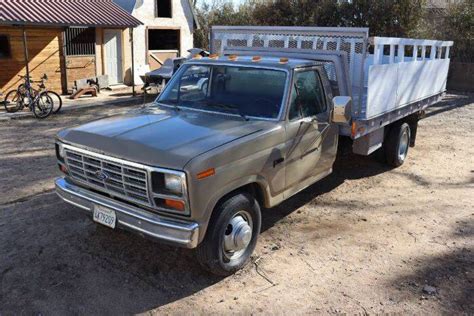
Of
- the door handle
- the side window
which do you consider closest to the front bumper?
the door handle

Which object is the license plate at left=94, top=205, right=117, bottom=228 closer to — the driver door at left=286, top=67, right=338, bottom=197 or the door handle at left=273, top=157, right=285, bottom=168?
the door handle at left=273, top=157, right=285, bottom=168

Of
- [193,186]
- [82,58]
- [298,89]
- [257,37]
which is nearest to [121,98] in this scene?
[82,58]

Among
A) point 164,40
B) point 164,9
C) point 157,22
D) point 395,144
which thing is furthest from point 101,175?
point 164,40

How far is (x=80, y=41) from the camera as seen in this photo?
17312 mm

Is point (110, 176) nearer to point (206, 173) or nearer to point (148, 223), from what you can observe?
point (148, 223)

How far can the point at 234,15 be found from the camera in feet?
87.5

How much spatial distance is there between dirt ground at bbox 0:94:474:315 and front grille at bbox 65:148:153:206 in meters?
0.81

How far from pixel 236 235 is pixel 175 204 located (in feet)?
2.52

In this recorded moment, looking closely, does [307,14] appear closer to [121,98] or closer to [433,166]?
[121,98]

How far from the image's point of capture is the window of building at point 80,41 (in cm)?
1686

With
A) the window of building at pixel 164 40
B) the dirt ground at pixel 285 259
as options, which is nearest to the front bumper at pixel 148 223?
the dirt ground at pixel 285 259

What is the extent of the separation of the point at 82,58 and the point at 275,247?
1440cm

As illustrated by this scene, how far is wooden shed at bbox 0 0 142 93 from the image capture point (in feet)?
47.9

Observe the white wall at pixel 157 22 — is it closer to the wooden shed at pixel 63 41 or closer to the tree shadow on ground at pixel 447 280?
the wooden shed at pixel 63 41
